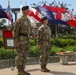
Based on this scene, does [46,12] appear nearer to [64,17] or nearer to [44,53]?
[64,17]

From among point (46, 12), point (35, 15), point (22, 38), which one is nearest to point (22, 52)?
point (22, 38)

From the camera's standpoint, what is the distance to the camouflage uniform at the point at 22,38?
8.29 metres

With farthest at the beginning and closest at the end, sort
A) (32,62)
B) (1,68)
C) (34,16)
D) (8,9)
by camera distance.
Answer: (8,9) → (34,16) → (32,62) → (1,68)

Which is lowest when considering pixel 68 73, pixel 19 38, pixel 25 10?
pixel 68 73

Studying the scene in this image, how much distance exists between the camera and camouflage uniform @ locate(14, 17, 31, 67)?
8289mm

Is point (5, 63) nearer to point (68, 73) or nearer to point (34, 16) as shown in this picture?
point (68, 73)

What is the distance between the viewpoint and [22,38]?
833 cm

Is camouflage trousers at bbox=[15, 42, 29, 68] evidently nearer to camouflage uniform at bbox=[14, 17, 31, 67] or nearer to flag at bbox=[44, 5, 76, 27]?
camouflage uniform at bbox=[14, 17, 31, 67]

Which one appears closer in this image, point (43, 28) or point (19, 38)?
point (19, 38)

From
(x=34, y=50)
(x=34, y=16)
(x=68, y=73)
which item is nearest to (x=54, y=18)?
(x=34, y=16)

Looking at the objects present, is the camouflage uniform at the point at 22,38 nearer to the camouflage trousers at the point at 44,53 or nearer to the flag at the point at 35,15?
the camouflage trousers at the point at 44,53

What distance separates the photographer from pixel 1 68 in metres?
10.5

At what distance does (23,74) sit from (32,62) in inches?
149

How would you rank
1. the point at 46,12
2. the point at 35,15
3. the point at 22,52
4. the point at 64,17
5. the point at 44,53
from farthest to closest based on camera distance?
the point at 46,12 < the point at 64,17 < the point at 35,15 < the point at 44,53 < the point at 22,52
